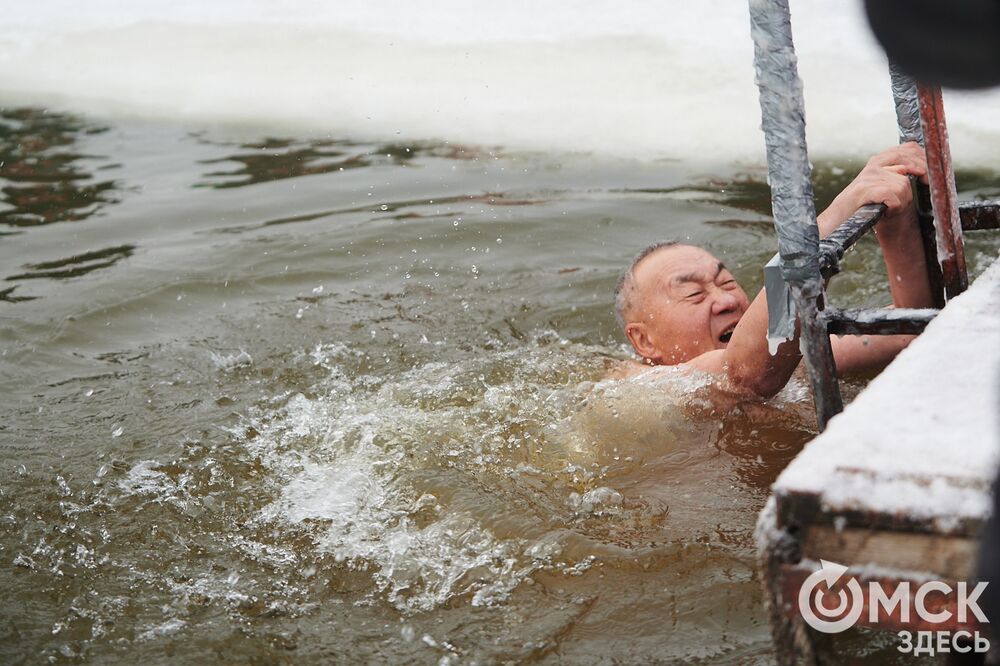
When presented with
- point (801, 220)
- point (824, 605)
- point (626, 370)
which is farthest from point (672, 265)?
point (824, 605)

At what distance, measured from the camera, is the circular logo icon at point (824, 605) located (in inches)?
54.2

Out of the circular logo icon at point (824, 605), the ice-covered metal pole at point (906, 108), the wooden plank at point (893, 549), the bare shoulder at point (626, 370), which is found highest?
the ice-covered metal pole at point (906, 108)

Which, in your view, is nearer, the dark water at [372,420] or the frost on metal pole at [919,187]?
the dark water at [372,420]

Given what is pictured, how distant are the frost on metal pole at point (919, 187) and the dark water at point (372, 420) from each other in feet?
2.05

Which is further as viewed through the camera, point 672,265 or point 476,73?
point 476,73

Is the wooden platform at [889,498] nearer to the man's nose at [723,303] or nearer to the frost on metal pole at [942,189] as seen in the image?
the frost on metal pole at [942,189]

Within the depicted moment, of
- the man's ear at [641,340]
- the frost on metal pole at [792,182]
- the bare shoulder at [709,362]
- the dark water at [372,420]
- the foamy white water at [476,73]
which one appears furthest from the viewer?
the foamy white water at [476,73]

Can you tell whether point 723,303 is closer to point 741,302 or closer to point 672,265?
point 741,302

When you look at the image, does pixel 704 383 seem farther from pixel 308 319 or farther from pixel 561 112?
pixel 561 112

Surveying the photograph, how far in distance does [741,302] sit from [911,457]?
7.89 ft

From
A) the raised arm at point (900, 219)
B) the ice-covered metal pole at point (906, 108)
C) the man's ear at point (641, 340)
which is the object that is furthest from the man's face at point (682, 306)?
the ice-covered metal pole at point (906, 108)

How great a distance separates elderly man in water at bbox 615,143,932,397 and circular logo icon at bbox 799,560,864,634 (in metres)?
1.34

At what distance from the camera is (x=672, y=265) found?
3.80m

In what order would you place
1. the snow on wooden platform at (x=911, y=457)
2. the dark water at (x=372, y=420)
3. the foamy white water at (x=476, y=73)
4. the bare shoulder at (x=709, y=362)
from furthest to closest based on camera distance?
the foamy white water at (x=476, y=73) → the bare shoulder at (x=709, y=362) → the dark water at (x=372, y=420) → the snow on wooden platform at (x=911, y=457)
